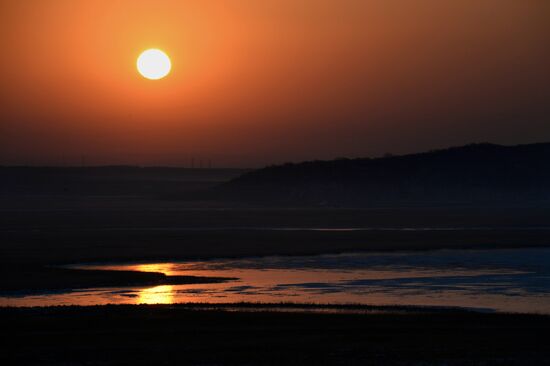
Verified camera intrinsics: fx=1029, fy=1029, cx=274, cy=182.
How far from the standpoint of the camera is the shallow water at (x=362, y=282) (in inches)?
1396

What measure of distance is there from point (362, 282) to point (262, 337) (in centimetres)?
1392

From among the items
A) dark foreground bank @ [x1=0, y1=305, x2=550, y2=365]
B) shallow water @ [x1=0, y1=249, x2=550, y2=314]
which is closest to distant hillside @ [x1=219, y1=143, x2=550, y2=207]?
shallow water @ [x1=0, y1=249, x2=550, y2=314]

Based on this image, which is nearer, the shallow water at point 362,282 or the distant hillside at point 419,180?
the shallow water at point 362,282

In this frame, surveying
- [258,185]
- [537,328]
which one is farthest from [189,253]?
[258,185]

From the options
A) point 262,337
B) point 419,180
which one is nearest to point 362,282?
point 262,337

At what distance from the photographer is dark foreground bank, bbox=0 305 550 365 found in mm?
24594

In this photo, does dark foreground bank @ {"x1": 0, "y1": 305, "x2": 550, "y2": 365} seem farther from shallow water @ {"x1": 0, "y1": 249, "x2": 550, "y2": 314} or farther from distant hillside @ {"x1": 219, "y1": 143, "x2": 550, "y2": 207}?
distant hillside @ {"x1": 219, "y1": 143, "x2": 550, "y2": 207}

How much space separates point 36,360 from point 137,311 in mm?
7590

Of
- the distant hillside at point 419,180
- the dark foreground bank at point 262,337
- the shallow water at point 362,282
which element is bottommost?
the dark foreground bank at point 262,337

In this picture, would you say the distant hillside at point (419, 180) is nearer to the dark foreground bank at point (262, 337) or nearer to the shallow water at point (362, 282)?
the shallow water at point (362, 282)

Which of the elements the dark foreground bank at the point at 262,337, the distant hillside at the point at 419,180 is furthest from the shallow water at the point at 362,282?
the distant hillside at the point at 419,180

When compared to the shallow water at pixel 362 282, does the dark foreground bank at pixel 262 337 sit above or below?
below

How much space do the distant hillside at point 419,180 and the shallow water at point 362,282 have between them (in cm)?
9185

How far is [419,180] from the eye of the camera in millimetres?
161625
